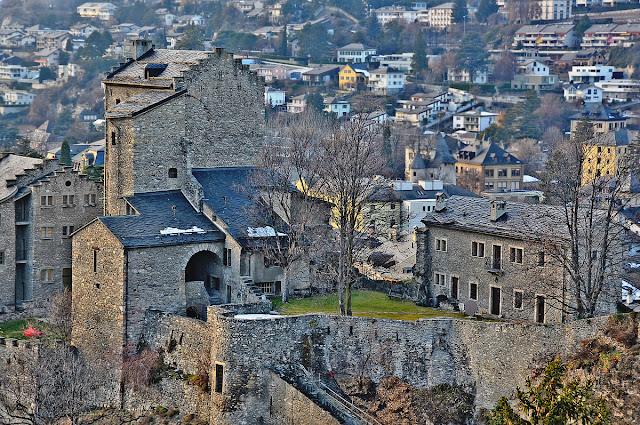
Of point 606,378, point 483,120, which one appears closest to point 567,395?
point 606,378

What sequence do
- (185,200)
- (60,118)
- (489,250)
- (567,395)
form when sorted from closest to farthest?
(567,395) → (489,250) → (185,200) → (60,118)

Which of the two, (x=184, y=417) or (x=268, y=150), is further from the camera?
(x=268, y=150)

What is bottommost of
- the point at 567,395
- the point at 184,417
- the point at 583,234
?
the point at 184,417

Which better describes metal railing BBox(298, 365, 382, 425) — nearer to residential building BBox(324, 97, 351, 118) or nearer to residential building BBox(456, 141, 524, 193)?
residential building BBox(456, 141, 524, 193)

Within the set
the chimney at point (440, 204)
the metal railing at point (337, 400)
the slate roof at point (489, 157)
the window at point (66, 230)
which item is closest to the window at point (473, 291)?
the chimney at point (440, 204)

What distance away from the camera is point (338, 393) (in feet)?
165

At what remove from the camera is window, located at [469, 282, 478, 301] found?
5572 cm

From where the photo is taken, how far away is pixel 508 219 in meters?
55.2

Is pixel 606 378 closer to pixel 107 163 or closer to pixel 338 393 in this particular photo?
pixel 338 393

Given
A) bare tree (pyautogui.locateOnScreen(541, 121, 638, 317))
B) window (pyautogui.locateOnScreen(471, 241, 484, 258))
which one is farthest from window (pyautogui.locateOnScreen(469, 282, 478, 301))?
bare tree (pyautogui.locateOnScreen(541, 121, 638, 317))

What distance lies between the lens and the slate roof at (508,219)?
5312cm

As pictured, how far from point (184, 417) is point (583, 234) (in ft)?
59.4

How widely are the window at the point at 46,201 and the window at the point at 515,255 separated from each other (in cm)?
2433

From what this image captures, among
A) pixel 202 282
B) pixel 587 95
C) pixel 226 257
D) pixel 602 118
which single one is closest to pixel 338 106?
pixel 602 118
